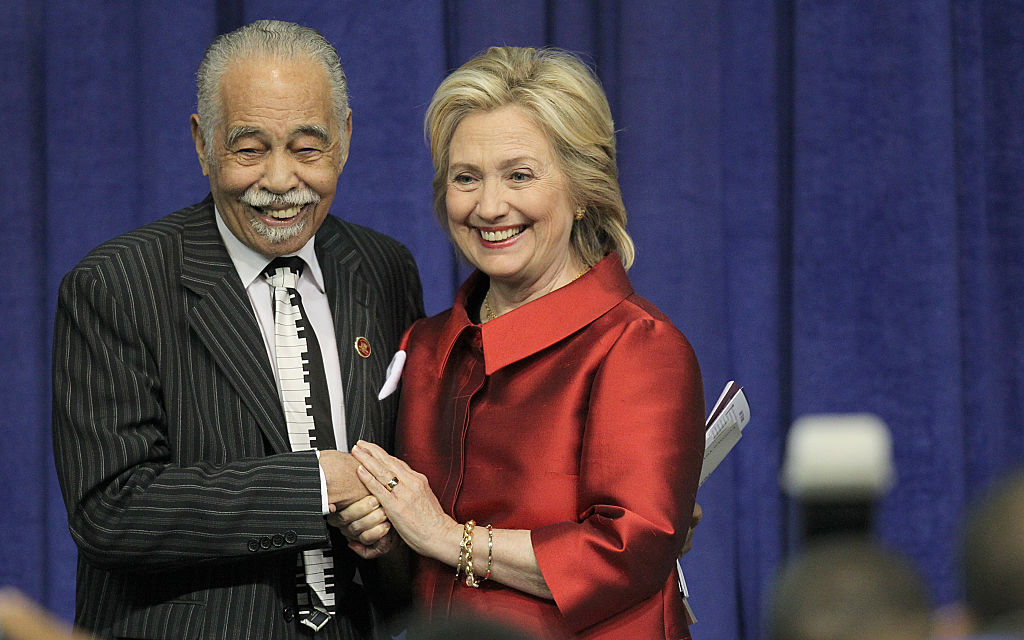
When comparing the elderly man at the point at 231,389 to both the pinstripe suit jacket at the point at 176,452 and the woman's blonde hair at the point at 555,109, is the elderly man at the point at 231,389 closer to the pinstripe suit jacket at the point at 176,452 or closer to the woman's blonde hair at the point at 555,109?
the pinstripe suit jacket at the point at 176,452

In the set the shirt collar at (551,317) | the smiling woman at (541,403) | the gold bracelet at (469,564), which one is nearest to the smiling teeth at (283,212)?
the smiling woman at (541,403)

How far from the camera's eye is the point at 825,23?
9.45 feet

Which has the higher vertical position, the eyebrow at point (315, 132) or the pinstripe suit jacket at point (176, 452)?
the eyebrow at point (315, 132)

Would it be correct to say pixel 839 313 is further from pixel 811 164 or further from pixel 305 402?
pixel 305 402

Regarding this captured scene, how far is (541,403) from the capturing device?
5.21 ft

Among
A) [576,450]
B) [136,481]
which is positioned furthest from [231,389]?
[576,450]

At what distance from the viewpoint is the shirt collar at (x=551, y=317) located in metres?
1.62

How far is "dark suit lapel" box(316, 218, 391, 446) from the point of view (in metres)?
1.75

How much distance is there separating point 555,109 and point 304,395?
22.0 inches

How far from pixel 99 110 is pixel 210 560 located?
1595 millimetres

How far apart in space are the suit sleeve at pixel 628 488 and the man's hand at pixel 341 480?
26 centimetres

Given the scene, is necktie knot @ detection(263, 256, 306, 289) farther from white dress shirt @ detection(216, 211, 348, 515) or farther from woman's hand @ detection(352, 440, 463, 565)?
woman's hand @ detection(352, 440, 463, 565)

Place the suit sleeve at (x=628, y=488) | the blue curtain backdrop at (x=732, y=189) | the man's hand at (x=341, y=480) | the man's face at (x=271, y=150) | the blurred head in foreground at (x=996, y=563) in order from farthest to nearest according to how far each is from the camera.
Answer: the blue curtain backdrop at (x=732, y=189) → the man's face at (x=271, y=150) → the man's hand at (x=341, y=480) → the suit sleeve at (x=628, y=488) → the blurred head in foreground at (x=996, y=563)

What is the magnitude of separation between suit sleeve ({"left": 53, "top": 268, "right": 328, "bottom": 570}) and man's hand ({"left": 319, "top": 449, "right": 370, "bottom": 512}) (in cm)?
2
